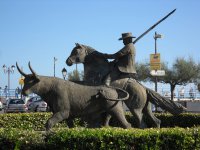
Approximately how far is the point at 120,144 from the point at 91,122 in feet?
8.66

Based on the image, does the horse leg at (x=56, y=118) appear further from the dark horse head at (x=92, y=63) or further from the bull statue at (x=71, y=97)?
the dark horse head at (x=92, y=63)

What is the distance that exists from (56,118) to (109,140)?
2.03 m

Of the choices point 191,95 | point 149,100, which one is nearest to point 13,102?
point 191,95

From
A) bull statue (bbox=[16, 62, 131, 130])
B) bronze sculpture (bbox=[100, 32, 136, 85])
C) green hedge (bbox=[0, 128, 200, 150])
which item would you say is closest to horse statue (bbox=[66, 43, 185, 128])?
bronze sculpture (bbox=[100, 32, 136, 85])

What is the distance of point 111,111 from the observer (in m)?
9.41

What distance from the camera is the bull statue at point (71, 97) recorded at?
905 centimetres

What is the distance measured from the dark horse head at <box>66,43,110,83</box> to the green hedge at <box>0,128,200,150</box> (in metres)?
2.91

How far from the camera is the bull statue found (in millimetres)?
9047

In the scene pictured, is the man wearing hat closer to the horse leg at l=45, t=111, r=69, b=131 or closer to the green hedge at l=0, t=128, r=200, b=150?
the horse leg at l=45, t=111, r=69, b=131

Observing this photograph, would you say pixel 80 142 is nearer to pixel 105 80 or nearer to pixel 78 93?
pixel 78 93

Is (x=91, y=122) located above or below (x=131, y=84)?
below

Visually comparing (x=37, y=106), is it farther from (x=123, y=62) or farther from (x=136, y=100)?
(x=136, y=100)

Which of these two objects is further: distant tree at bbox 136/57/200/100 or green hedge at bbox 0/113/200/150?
distant tree at bbox 136/57/200/100

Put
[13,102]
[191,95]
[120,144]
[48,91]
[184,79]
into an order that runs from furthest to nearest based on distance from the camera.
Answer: [184,79], [191,95], [13,102], [48,91], [120,144]
